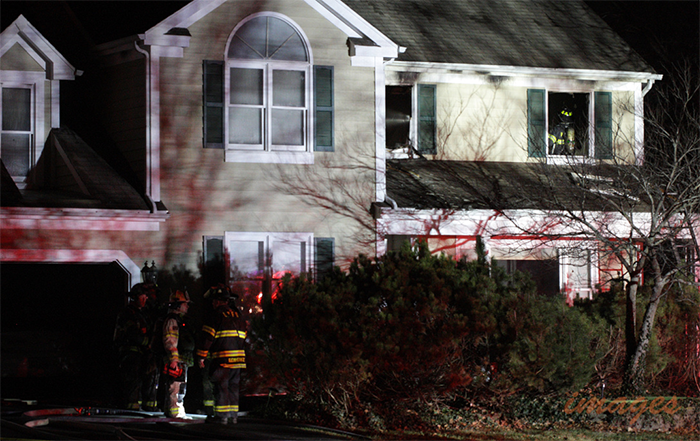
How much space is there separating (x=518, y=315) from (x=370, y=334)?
202 centimetres

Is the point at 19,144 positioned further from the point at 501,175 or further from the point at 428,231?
the point at 501,175

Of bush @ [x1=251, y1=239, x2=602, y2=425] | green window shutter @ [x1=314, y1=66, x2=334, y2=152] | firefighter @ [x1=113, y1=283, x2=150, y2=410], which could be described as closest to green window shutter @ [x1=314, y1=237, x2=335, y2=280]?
green window shutter @ [x1=314, y1=66, x2=334, y2=152]

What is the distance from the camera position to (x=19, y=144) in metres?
14.2

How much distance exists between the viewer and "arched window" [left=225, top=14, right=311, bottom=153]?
13727mm

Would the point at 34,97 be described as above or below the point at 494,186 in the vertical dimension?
above

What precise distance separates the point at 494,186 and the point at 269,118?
166 inches

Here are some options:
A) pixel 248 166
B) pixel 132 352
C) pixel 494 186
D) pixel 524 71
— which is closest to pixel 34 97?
pixel 248 166

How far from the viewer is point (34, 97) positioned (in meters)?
14.3

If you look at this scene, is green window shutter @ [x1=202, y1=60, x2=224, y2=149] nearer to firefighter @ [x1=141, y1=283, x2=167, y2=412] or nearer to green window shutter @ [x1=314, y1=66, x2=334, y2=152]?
green window shutter @ [x1=314, y1=66, x2=334, y2=152]

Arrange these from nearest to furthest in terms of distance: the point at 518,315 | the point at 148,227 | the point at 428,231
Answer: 1. the point at 518,315
2. the point at 148,227
3. the point at 428,231

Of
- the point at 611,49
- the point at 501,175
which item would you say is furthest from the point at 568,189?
the point at 611,49

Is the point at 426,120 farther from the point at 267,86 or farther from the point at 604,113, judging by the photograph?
the point at 604,113

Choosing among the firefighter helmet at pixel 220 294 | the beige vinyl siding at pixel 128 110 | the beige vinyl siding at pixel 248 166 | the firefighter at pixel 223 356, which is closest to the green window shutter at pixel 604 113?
the beige vinyl siding at pixel 248 166

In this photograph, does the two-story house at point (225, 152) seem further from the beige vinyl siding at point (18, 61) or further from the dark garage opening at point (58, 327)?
the dark garage opening at point (58, 327)
